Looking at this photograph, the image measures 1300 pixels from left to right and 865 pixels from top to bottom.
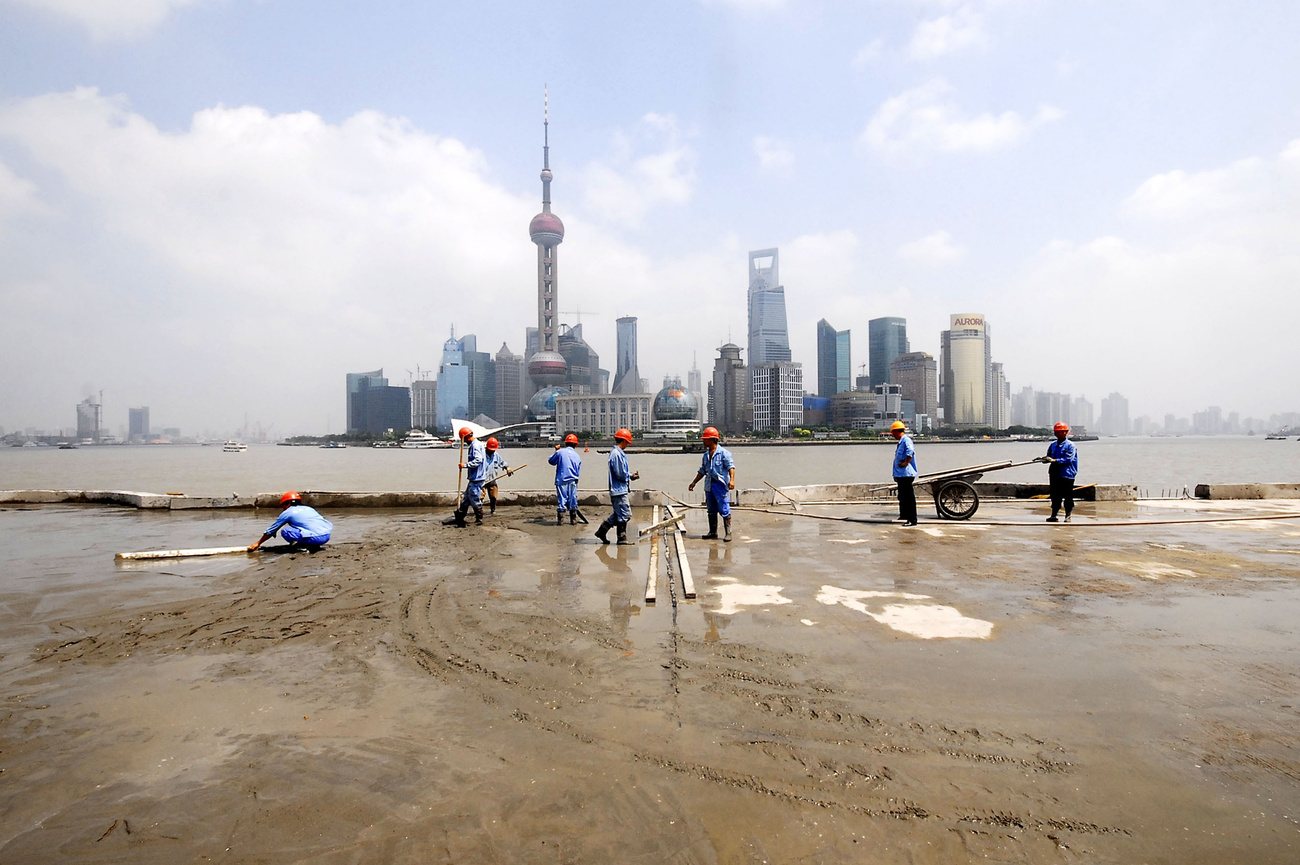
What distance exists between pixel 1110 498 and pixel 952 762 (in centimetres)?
1614

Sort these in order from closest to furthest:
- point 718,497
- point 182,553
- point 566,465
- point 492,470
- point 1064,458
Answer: point 182,553
point 718,497
point 1064,458
point 566,465
point 492,470

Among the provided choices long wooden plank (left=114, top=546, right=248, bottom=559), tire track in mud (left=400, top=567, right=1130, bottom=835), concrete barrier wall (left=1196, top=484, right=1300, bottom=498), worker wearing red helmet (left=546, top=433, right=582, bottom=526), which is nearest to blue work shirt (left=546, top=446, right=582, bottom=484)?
worker wearing red helmet (left=546, top=433, right=582, bottom=526)

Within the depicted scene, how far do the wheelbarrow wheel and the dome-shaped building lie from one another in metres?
152

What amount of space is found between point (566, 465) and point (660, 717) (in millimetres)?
8607

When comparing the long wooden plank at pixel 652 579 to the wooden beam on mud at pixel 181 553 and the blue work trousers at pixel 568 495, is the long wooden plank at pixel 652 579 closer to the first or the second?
the blue work trousers at pixel 568 495

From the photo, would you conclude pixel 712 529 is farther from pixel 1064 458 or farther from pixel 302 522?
pixel 1064 458

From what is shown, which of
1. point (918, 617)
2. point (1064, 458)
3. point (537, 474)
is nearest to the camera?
point (918, 617)

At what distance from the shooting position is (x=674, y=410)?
172500mm

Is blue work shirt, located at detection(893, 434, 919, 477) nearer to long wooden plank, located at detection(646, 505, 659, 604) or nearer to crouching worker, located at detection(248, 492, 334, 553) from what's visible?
long wooden plank, located at detection(646, 505, 659, 604)

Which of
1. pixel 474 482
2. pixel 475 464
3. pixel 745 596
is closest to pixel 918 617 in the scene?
pixel 745 596

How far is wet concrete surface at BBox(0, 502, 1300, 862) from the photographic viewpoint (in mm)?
2893

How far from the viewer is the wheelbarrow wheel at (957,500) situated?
12.9 m

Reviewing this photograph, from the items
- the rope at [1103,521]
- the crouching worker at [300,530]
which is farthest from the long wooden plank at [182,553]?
the rope at [1103,521]

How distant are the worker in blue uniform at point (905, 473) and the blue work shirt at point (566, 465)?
19.5 ft
